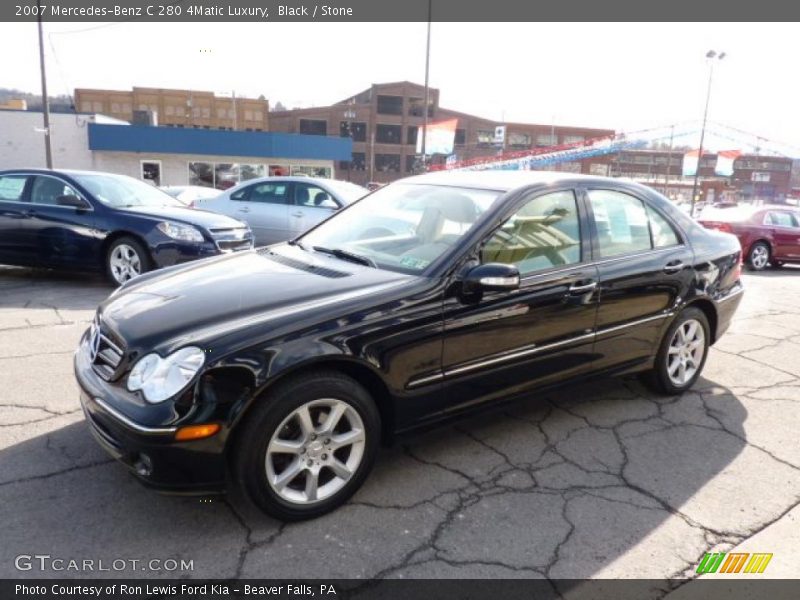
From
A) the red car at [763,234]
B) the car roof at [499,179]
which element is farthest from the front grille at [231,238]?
the red car at [763,234]

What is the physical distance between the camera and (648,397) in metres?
4.44

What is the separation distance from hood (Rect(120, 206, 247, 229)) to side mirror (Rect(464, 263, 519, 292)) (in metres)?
5.25

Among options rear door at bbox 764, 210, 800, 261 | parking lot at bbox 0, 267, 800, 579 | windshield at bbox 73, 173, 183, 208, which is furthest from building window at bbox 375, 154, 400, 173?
parking lot at bbox 0, 267, 800, 579

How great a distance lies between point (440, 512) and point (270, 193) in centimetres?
875

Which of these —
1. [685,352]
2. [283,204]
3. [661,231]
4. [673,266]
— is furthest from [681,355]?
[283,204]

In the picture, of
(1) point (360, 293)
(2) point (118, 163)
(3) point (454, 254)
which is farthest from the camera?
(2) point (118, 163)

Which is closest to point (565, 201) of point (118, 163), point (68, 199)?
point (68, 199)

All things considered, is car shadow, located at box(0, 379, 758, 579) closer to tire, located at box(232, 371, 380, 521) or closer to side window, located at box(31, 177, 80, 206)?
tire, located at box(232, 371, 380, 521)

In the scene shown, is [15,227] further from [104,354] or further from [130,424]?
[130,424]

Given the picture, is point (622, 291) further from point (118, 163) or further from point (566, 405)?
point (118, 163)

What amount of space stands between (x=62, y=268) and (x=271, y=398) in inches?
250

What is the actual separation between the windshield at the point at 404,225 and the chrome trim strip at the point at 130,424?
4.60 ft

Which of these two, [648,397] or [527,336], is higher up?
[527,336]

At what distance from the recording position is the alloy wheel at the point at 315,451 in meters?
2.62
